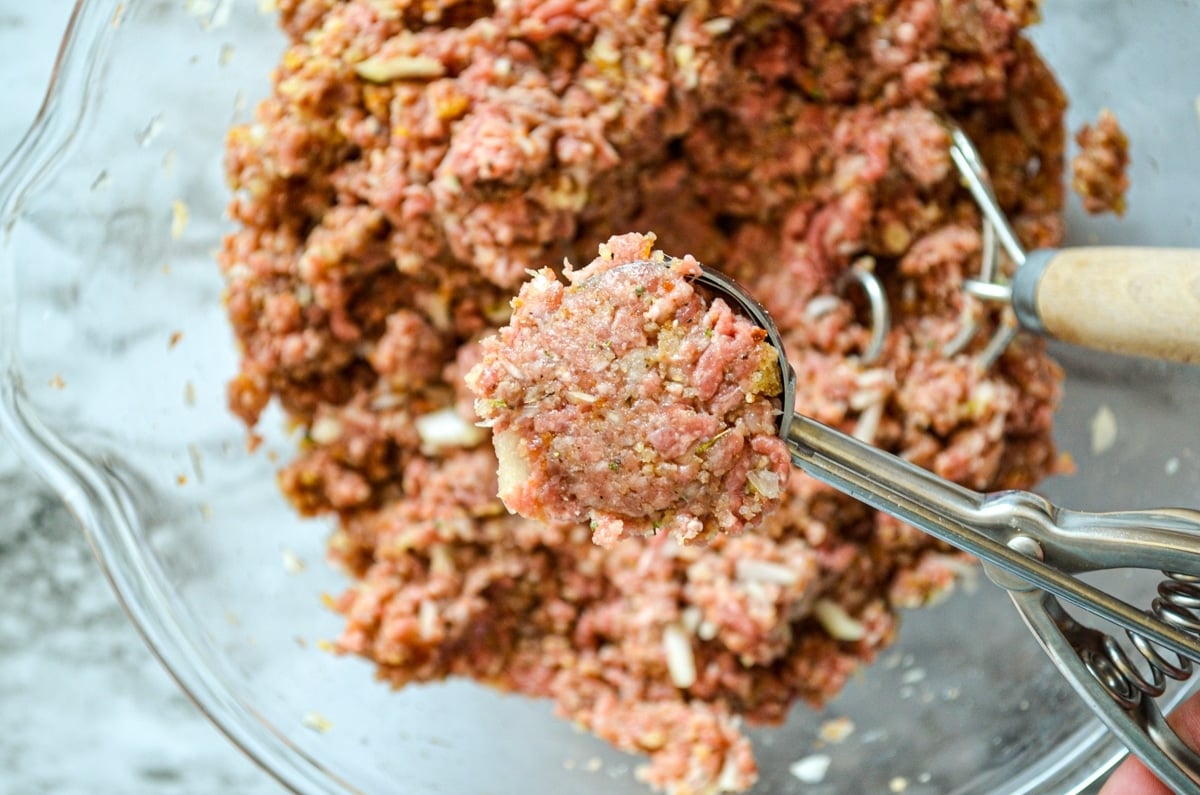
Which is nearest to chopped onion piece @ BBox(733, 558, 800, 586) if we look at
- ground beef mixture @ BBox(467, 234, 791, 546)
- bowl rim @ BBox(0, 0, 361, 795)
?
ground beef mixture @ BBox(467, 234, 791, 546)

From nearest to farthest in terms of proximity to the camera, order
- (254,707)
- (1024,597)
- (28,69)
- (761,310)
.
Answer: (761,310) < (1024,597) < (254,707) < (28,69)

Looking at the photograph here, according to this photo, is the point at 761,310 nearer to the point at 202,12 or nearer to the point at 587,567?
the point at 587,567

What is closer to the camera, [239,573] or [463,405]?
[463,405]

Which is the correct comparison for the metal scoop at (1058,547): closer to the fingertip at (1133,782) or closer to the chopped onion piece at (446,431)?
the fingertip at (1133,782)

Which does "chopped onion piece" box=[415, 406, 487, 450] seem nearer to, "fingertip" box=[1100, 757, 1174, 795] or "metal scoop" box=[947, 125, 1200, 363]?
"metal scoop" box=[947, 125, 1200, 363]

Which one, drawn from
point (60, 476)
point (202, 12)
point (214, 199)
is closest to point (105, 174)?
point (214, 199)

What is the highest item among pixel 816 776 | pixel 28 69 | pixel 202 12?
pixel 202 12

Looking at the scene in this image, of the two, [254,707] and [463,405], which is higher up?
[463,405]
